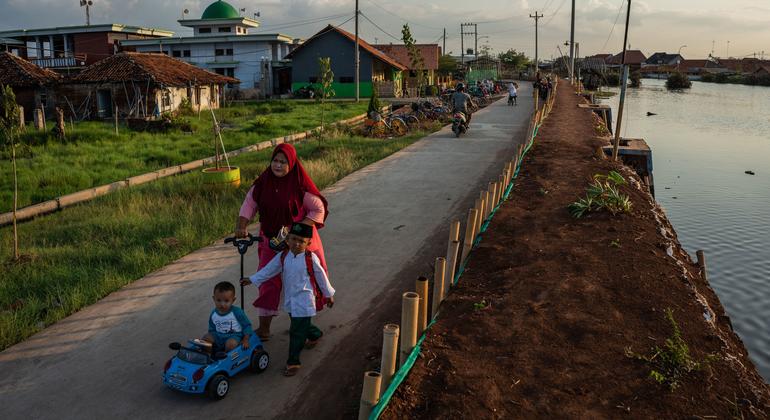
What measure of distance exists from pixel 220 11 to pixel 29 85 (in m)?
25.1

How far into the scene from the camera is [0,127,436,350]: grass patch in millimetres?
6145

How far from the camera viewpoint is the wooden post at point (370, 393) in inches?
133

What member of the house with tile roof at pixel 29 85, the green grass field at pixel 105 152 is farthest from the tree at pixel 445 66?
the house with tile roof at pixel 29 85

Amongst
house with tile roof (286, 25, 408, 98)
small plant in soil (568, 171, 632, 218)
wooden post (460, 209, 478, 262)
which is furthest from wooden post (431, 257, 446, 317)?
house with tile roof (286, 25, 408, 98)

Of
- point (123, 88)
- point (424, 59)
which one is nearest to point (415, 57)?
point (424, 59)

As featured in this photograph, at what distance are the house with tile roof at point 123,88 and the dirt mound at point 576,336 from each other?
983 inches

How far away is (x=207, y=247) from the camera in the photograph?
789 centimetres

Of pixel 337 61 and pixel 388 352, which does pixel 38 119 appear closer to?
pixel 388 352

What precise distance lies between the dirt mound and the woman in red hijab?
4.48ft

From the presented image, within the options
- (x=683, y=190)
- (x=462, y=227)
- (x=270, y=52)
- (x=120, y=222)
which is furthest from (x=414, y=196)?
(x=270, y=52)

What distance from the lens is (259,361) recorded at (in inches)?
179

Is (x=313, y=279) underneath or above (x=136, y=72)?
underneath

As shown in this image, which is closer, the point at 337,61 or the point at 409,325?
the point at 409,325

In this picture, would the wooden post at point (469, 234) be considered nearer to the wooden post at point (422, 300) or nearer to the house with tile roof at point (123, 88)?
the wooden post at point (422, 300)
